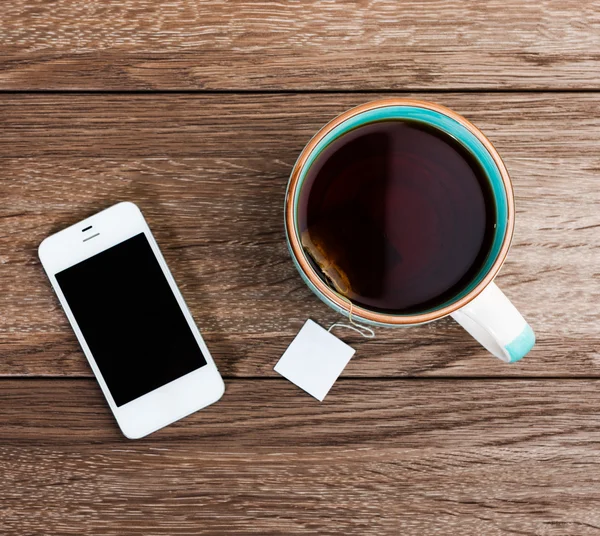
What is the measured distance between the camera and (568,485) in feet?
1.81

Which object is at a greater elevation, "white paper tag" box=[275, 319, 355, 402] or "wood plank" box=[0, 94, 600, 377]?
"wood plank" box=[0, 94, 600, 377]

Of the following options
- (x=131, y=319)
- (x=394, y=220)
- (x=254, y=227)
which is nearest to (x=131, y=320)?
(x=131, y=319)

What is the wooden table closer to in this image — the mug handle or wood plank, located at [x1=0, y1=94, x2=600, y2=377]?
wood plank, located at [x1=0, y1=94, x2=600, y2=377]

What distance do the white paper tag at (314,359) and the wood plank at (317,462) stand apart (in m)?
0.01

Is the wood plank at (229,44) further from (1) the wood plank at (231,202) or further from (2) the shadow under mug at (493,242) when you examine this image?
(2) the shadow under mug at (493,242)

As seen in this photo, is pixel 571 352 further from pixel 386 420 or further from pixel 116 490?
pixel 116 490

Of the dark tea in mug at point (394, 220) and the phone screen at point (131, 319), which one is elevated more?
the dark tea in mug at point (394, 220)

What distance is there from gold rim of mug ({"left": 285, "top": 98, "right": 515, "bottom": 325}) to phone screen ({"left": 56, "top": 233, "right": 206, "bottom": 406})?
0.18 meters

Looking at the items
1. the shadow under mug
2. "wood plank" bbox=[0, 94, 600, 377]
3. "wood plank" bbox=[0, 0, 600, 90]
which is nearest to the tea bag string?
"wood plank" bbox=[0, 94, 600, 377]

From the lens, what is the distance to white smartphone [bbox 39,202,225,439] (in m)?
0.54

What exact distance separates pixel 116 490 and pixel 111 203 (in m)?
0.29

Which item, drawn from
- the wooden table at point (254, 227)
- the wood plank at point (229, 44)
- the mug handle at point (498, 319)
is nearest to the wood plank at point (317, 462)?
the wooden table at point (254, 227)

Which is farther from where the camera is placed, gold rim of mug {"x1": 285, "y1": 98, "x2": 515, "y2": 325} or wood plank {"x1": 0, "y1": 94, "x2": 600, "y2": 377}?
wood plank {"x1": 0, "y1": 94, "x2": 600, "y2": 377}

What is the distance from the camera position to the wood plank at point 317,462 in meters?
0.54
